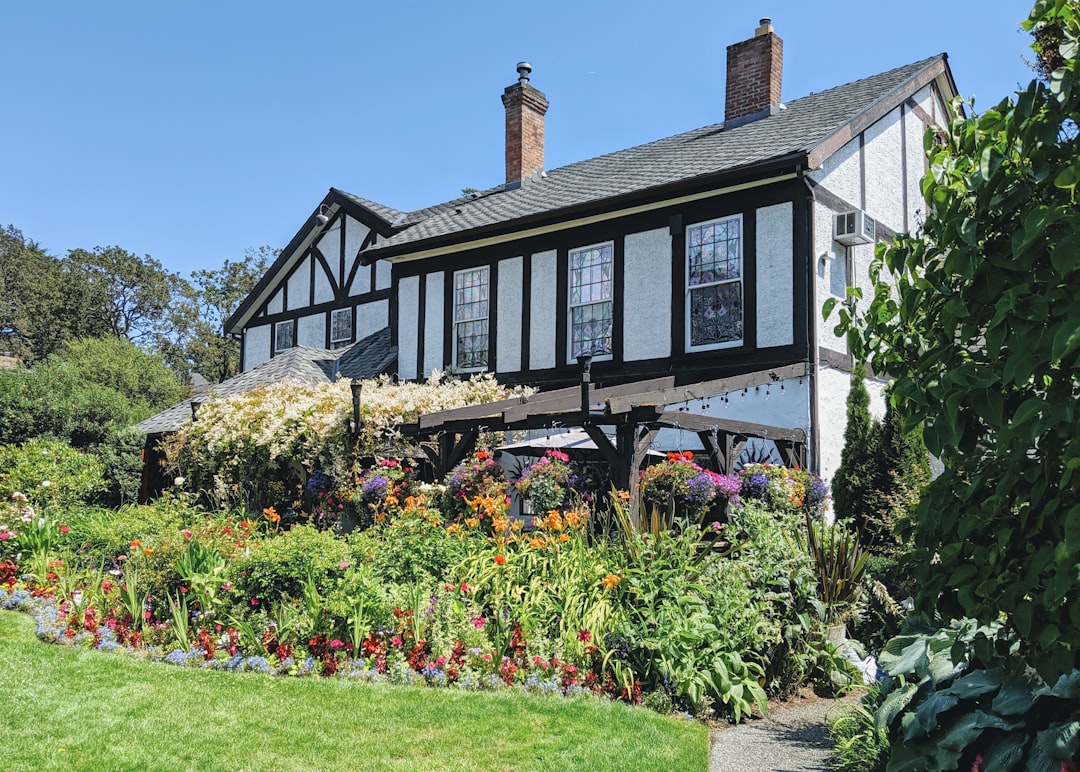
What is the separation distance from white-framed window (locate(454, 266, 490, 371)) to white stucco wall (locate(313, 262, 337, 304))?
5690 mm

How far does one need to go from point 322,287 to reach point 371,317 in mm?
2365

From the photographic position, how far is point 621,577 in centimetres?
661

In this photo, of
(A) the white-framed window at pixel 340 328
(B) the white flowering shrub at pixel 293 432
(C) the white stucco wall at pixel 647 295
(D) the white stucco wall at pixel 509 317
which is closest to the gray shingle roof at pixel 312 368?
(A) the white-framed window at pixel 340 328

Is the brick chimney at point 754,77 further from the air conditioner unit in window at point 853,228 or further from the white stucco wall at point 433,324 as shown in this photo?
the white stucco wall at point 433,324

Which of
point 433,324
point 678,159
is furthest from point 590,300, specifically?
point 433,324

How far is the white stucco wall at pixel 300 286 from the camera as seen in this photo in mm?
21625

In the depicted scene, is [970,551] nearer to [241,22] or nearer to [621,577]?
[621,577]

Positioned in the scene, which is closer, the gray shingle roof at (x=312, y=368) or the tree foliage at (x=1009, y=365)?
the tree foliage at (x=1009, y=365)

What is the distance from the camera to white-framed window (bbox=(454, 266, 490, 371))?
52.2 ft

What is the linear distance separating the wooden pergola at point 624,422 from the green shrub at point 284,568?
3.12 metres

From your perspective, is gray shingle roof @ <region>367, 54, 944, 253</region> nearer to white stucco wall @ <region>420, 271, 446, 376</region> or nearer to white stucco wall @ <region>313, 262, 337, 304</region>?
white stucco wall @ <region>420, 271, 446, 376</region>

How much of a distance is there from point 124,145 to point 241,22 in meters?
9.17

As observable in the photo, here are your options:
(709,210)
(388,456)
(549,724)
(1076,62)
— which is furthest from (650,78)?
(1076,62)

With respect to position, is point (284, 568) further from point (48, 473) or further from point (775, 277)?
point (48, 473)
